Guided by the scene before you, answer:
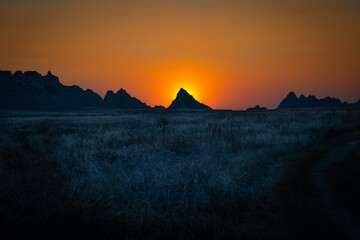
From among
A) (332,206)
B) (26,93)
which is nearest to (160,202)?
(332,206)

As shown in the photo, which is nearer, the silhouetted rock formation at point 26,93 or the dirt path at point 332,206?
the dirt path at point 332,206

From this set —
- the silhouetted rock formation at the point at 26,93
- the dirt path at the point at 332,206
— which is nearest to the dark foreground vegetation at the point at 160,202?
the dirt path at the point at 332,206

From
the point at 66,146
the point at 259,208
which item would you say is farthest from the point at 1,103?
the point at 259,208

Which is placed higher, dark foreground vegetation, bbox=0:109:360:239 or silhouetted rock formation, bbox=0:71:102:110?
silhouetted rock formation, bbox=0:71:102:110

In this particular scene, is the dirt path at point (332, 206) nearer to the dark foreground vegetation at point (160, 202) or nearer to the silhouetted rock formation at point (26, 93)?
the dark foreground vegetation at point (160, 202)

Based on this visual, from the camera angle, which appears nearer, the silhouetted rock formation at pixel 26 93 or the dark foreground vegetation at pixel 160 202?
the dark foreground vegetation at pixel 160 202

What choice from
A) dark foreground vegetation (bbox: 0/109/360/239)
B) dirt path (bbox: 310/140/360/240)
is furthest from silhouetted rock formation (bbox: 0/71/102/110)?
dirt path (bbox: 310/140/360/240)

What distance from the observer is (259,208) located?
4500 mm

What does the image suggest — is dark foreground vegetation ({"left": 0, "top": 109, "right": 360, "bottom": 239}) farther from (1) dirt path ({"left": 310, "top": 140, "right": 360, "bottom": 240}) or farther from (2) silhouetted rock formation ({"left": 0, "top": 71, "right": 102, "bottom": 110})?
(2) silhouetted rock formation ({"left": 0, "top": 71, "right": 102, "bottom": 110})

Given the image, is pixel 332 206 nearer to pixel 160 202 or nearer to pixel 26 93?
pixel 160 202

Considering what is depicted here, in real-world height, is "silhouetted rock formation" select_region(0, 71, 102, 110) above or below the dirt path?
above

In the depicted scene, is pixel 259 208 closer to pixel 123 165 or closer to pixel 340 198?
pixel 340 198

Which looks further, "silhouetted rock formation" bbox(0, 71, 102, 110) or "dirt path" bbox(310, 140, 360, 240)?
"silhouetted rock formation" bbox(0, 71, 102, 110)

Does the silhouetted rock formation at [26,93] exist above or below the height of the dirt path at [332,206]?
above
